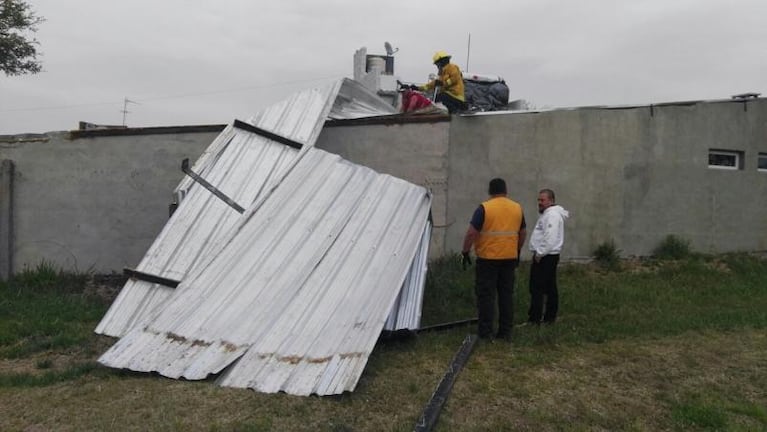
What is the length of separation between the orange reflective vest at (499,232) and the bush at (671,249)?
14.8ft

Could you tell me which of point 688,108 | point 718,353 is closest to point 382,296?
point 718,353

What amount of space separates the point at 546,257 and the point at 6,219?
7.22 m

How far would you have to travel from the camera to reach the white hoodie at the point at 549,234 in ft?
18.7

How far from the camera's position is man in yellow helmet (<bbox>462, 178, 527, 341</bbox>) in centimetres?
521

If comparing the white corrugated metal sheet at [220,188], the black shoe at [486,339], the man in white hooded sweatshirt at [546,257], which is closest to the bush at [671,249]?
the man in white hooded sweatshirt at [546,257]

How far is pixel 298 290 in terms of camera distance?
4.82 m

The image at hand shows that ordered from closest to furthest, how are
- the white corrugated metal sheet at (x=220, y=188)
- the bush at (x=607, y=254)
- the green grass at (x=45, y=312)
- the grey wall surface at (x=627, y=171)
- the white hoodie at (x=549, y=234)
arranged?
1. the green grass at (x=45, y=312)
2. the white corrugated metal sheet at (x=220, y=188)
3. the white hoodie at (x=549, y=234)
4. the grey wall surface at (x=627, y=171)
5. the bush at (x=607, y=254)

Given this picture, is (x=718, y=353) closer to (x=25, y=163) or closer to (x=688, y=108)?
(x=688, y=108)

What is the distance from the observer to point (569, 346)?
206 inches

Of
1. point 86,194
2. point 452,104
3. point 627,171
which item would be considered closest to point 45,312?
point 86,194

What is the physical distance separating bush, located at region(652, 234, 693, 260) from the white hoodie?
377 cm

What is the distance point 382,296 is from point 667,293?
4.34 meters

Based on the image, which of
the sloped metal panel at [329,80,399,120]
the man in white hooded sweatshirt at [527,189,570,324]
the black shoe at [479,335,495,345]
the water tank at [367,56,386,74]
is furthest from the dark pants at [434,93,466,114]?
the water tank at [367,56,386,74]

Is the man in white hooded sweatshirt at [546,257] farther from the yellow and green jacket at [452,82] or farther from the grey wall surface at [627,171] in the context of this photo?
the yellow and green jacket at [452,82]
